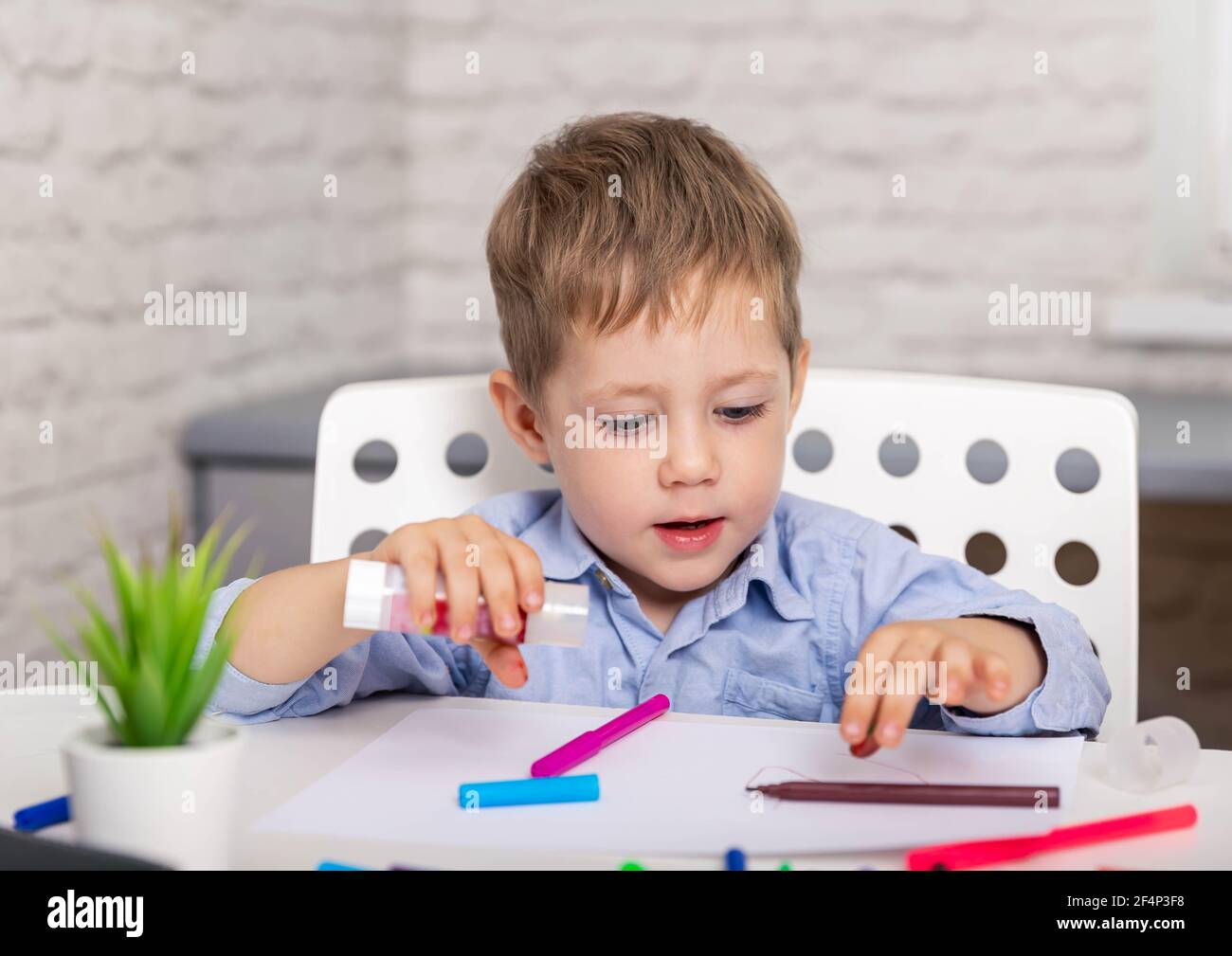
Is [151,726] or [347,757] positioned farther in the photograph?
[347,757]

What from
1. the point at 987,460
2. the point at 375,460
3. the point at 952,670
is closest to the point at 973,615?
the point at 952,670

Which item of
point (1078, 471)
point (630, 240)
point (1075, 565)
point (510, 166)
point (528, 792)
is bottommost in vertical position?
point (1075, 565)

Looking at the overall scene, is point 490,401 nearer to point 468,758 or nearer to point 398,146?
point 468,758

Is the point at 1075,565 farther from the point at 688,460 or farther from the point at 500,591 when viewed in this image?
the point at 500,591

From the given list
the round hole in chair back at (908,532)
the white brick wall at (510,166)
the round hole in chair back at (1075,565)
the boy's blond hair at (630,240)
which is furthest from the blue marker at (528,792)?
the round hole in chair back at (1075,565)

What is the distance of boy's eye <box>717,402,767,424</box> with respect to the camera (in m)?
0.92

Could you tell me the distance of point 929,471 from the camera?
3.50ft

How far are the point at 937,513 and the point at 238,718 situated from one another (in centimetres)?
56

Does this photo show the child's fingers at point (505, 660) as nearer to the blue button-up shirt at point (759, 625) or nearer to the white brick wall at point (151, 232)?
the blue button-up shirt at point (759, 625)

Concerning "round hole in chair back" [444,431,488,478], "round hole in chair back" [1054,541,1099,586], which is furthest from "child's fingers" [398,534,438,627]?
"round hole in chair back" [1054,541,1099,586]

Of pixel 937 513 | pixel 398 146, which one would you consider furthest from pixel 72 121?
pixel 937 513

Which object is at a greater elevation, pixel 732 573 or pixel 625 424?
pixel 625 424

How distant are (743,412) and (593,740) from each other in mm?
304

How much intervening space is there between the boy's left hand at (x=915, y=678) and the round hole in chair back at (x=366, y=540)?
1.73 ft
